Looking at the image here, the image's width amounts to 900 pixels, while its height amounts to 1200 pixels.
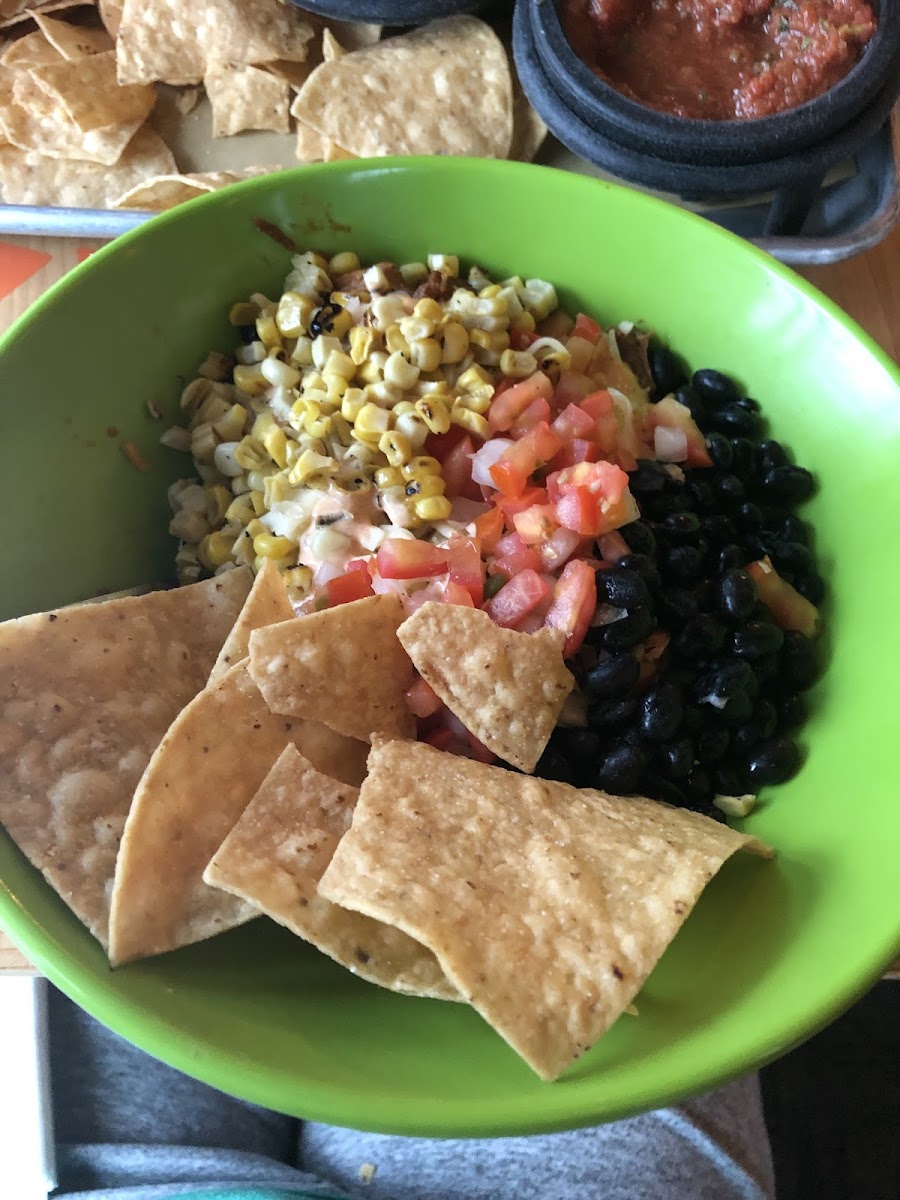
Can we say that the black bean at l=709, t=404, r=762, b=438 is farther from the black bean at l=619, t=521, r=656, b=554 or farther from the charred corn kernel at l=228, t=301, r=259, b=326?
the charred corn kernel at l=228, t=301, r=259, b=326

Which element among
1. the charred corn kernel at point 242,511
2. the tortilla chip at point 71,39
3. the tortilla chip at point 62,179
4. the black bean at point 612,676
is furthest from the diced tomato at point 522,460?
the tortilla chip at point 71,39

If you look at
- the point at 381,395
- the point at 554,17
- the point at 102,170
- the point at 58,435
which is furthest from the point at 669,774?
the point at 102,170

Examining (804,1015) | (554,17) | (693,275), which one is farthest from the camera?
(554,17)

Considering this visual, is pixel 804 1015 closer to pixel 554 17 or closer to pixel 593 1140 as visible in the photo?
pixel 593 1140

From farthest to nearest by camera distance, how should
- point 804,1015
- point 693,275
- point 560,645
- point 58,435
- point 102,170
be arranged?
point 102,170
point 693,275
point 58,435
point 560,645
point 804,1015

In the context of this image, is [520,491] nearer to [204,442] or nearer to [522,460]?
[522,460]

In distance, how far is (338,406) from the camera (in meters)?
1.62

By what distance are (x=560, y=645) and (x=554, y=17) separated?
54.9 inches

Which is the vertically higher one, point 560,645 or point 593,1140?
point 560,645

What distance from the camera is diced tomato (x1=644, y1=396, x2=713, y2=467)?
1.58 metres

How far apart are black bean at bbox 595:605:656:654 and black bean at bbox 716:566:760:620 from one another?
12 centimetres

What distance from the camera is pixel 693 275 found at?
1.61m

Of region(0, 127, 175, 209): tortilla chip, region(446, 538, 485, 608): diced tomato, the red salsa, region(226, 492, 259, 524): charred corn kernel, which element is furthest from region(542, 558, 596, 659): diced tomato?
region(0, 127, 175, 209): tortilla chip

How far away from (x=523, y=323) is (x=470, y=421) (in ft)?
0.76
